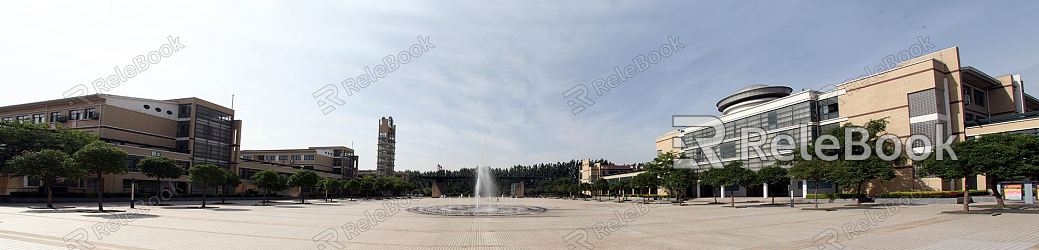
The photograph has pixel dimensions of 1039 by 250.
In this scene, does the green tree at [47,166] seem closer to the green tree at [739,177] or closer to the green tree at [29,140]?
the green tree at [29,140]

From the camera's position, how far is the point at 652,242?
14688 millimetres

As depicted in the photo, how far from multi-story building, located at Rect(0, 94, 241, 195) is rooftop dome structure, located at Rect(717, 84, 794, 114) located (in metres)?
69.1

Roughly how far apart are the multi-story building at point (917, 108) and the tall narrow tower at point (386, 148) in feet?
283

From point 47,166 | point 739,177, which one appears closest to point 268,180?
point 47,166

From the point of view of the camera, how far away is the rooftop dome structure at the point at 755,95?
6391cm

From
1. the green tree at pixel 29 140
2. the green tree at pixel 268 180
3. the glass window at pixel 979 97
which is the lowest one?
the green tree at pixel 268 180

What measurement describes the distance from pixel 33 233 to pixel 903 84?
5455cm

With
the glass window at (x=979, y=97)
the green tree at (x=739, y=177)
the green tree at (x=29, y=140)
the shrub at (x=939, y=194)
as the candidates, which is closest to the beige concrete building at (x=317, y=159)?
the green tree at (x=29, y=140)

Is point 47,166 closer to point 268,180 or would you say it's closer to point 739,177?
point 268,180

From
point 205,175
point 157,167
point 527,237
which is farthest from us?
point 205,175

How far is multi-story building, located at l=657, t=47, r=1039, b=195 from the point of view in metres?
39.9

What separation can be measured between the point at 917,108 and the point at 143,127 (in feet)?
256

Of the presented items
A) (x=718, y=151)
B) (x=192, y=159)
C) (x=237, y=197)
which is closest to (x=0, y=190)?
(x=192, y=159)

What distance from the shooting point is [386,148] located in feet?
402
